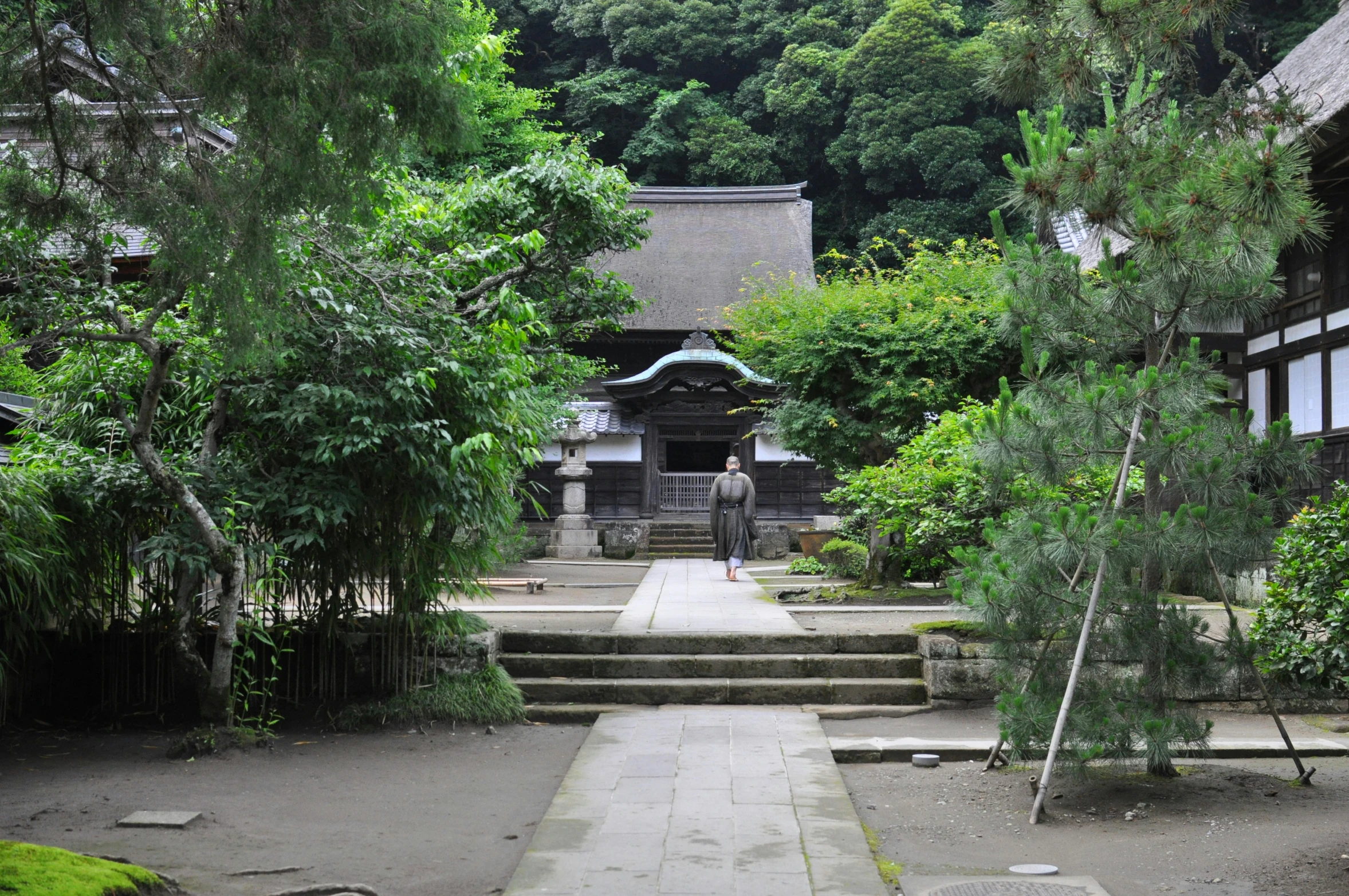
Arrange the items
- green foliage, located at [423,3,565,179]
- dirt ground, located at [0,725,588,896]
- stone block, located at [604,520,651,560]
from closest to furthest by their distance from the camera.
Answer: dirt ground, located at [0,725,588,896] → stone block, located at [604,520,651,560] → green foliage, located at [423,3,565,179]

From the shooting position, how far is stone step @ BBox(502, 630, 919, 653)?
26.5 ft

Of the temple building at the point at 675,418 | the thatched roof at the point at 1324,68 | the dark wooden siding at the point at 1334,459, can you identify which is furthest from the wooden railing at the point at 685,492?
the dark wooden siding at the point at 1334,459

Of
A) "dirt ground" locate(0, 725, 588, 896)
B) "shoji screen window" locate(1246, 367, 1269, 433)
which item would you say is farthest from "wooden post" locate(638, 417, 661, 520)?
"dirt ground" locate(0, 725, 588, 896)

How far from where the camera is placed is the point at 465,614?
25.1 feet

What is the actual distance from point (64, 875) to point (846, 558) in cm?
1218

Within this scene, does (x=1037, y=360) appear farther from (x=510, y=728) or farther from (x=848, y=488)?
(x=848, y=488)

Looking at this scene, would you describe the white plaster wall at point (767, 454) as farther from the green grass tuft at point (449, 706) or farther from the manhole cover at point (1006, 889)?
the manhole cover at point (1006, 889)

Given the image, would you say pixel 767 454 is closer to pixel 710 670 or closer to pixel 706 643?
pixel 706 643

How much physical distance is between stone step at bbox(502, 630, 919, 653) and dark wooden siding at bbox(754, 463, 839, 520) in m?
15.1

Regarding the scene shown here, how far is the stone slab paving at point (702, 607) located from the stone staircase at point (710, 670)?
350mm

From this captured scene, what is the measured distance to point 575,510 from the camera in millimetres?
22000

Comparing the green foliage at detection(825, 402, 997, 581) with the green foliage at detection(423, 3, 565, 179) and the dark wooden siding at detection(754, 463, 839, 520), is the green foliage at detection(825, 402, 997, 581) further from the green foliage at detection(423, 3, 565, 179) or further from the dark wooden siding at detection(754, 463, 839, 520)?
the green foliage at detection(423, 3, 565, 179)

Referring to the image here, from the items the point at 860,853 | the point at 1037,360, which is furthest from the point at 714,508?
the point at 860,853

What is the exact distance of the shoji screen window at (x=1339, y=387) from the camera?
11539 mm
